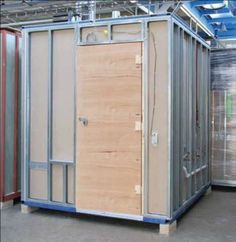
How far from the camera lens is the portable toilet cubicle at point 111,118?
4.06 m

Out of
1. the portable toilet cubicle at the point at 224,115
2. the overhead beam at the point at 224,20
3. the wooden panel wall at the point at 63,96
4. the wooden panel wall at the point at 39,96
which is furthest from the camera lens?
the overhead beam at the point at 224,20

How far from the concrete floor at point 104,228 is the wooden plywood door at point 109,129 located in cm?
23

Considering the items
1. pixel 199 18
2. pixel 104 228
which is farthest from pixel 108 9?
pixel 104 228

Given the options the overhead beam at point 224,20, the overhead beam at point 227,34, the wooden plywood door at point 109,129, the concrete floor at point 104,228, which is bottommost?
the concrete floor at point 104,228

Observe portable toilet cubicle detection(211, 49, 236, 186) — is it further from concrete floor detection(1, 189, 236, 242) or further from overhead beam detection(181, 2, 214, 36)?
concrete floor detection(1, 189, 236, 242)

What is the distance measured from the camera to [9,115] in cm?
503

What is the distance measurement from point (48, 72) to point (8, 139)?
3.58 feet

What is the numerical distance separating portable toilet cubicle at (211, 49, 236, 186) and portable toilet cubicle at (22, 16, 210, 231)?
117 centimetres

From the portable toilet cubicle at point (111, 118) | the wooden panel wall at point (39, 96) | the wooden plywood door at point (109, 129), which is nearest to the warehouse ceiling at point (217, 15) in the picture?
the portable toilet cubicle at point (111, 118)

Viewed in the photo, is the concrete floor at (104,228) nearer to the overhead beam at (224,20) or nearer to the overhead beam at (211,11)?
the overhead beam at (211,11)

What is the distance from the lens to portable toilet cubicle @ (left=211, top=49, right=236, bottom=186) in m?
5.94

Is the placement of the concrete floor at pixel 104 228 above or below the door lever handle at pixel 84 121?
below

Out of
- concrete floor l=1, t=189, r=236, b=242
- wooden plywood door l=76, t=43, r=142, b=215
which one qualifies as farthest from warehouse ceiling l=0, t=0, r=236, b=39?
concrete floor l=1, t=189, r=236, b=242

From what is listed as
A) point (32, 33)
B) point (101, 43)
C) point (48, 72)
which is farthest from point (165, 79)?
point (32, 33)
